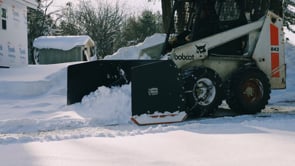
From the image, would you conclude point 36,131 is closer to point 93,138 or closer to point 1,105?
point 93,138

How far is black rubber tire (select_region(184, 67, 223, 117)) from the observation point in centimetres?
706

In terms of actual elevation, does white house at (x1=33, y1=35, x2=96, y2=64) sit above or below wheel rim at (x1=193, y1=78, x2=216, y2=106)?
above

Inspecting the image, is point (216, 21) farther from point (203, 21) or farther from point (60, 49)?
point (60, 49)

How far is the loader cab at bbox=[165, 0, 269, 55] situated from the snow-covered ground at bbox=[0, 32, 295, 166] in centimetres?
132

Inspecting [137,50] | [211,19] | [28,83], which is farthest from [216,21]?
[137,50]

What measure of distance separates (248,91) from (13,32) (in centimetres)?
1215

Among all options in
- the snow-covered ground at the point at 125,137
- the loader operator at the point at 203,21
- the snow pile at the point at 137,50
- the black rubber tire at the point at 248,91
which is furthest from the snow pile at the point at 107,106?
the snow pile at the point at 137,50

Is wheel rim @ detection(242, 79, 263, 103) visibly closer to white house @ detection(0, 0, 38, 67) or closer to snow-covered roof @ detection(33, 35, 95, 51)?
white house @ detection(0, 0, 38, 67)

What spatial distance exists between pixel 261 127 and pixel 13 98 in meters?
6.99

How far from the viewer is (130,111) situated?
7.18 metres

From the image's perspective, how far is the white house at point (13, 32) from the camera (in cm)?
1611

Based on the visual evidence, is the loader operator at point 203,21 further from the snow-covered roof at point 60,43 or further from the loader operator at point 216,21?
the snow-covered roof at point 60,43

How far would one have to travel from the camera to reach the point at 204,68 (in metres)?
7.20

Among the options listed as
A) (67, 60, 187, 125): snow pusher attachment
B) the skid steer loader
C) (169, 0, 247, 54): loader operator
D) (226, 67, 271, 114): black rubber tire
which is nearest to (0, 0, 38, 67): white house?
the skid steer loader
